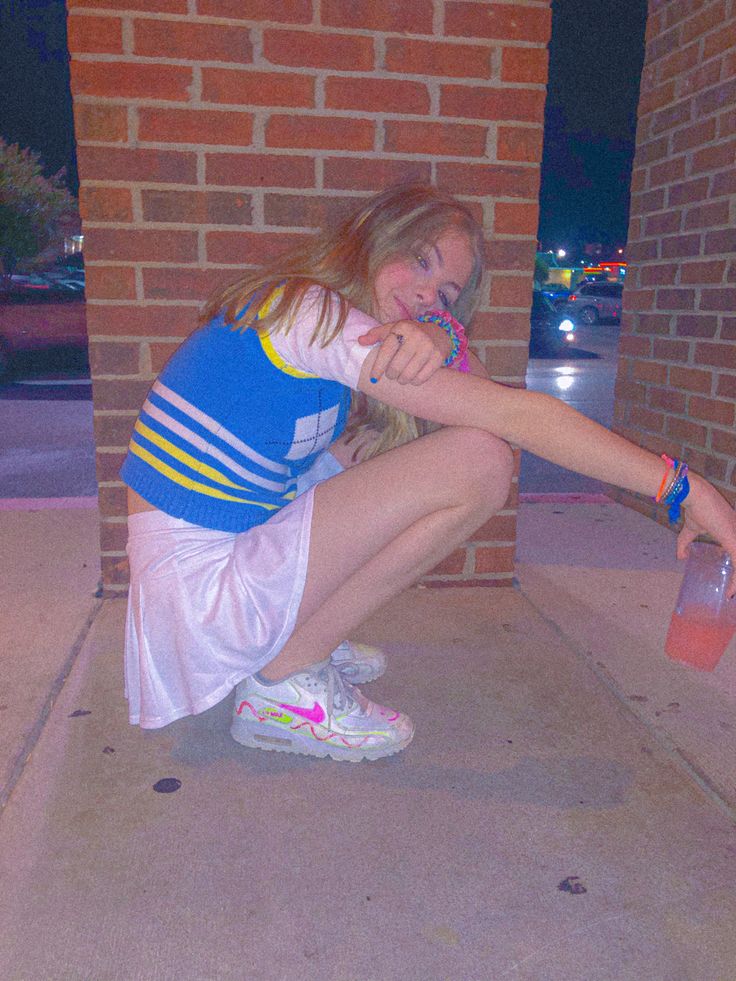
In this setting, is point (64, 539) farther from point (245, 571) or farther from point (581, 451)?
point (581, 451)

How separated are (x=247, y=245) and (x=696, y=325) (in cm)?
189

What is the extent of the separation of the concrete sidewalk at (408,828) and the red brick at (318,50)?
1.70m

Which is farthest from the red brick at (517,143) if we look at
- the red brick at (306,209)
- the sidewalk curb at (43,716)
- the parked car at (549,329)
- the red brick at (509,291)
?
the parked car at (549,329)

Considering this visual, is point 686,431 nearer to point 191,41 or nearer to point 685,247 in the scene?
point 685,247

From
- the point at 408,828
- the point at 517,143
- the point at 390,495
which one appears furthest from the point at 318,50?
the point at 408,828

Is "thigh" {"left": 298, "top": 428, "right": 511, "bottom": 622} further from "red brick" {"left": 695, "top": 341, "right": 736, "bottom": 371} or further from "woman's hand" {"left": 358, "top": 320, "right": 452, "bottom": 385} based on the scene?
"red brick" {"left": 695, "top": 341, "right": 736, "bottom": 371}

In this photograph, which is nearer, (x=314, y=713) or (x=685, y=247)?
(x=314, y=713)

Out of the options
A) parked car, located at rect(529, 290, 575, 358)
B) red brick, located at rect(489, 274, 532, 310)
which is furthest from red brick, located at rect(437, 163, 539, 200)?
parked car, located at rect(529, 290, 575, 358)

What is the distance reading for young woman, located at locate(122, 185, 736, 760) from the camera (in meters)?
Answer: 1.53

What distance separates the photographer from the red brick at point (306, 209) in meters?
2.38

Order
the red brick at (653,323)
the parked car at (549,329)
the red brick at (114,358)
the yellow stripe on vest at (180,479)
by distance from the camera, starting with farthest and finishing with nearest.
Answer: the parked car at (549,329) < the red brick at (653,323) < the red brick at (114,358) < the yellow stripe on vest at (180,479)

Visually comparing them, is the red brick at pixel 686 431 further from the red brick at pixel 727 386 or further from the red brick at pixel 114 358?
the red brick at pixel 114 358

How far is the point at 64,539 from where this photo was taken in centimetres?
313

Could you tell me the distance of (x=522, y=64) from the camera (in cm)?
241
